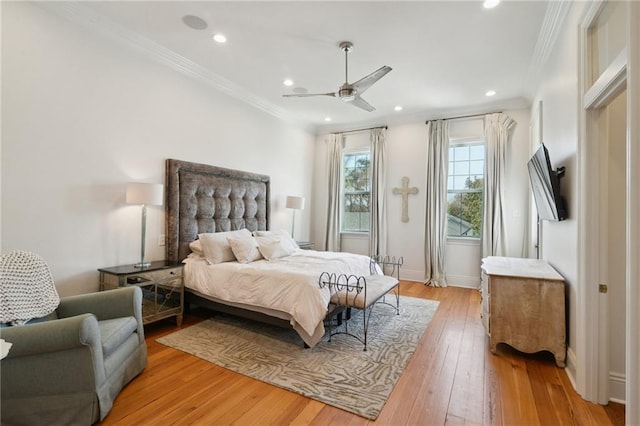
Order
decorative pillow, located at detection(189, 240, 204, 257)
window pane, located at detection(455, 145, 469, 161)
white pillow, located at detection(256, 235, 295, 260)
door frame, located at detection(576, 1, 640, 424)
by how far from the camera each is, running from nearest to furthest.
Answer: door frame, located at detection(576, 1, 640, 424), decorative pillow, located at detection(189, 240, 204, 257), white pillow, located at detection(256, 235, 295, 260), window pane, located at detection(455, 145, 469, 161)

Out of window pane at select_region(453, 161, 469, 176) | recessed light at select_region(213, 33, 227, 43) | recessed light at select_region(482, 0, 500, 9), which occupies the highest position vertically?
recessed light at select_region(213, 33, 227, 43)

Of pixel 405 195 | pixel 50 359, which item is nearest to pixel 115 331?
pixel 50 359

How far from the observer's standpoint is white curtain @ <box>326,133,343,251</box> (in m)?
6.37

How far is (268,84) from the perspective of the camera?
14.5ft

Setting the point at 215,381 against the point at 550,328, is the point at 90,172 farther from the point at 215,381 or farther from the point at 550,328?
the point at 550,328

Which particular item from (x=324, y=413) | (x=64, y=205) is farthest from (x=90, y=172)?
(x=324, y=413)

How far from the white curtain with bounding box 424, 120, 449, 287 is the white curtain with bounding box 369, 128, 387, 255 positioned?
83 centimetres

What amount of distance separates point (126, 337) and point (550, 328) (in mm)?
3421

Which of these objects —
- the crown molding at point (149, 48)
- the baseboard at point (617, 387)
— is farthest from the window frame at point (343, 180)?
the baseboard at point (617, 387)

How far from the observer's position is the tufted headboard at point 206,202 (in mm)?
3736

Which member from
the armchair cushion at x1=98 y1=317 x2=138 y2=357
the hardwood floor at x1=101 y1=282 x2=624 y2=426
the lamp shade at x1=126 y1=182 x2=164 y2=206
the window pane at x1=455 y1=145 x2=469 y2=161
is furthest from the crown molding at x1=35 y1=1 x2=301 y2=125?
the window pane at x1=455 y1=145 x2=469 y2=161

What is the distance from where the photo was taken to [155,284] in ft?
10.4

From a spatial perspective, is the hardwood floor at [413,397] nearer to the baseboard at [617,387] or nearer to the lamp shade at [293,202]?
the baseboard at [617,387]

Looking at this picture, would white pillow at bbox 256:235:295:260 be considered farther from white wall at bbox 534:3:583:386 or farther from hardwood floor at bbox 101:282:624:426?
white wall at bbox 534:3:583:386
